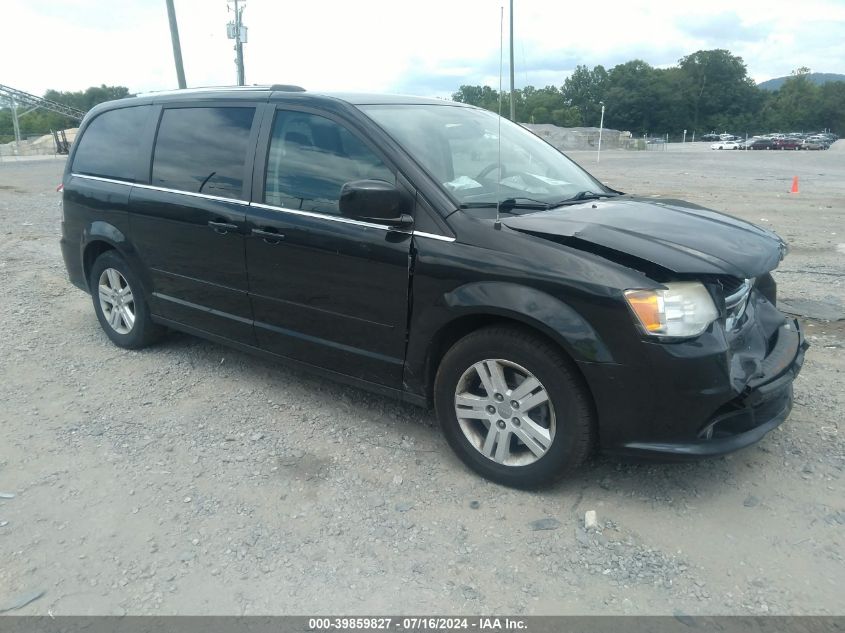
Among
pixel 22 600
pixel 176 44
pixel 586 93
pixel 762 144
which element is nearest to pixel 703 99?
pixel 586 93

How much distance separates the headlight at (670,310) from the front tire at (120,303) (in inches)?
146

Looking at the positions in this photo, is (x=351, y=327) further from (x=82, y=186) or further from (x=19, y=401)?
(x=82, y=186)

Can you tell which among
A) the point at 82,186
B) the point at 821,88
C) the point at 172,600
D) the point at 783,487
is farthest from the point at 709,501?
the point at 821,88

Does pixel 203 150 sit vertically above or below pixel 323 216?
above

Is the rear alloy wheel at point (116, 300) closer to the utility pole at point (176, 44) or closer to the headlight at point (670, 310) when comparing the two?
the headlight at point (670, 310)

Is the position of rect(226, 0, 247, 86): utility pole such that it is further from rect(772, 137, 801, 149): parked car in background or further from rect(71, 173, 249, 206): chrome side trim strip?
rect(772, 137, 801, 149): parked car in background

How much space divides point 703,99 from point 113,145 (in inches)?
4718

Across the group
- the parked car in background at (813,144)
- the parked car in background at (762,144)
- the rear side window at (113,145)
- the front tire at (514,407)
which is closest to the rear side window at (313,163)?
the front tire at (514,407)

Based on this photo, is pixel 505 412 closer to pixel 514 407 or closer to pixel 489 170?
pixel 514 407

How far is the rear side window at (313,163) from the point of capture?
12.4 feet

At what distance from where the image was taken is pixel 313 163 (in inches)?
157

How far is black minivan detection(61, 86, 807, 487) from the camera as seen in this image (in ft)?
9.86

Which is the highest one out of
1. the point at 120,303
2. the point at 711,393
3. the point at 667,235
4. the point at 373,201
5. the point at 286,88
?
the point at 286,88

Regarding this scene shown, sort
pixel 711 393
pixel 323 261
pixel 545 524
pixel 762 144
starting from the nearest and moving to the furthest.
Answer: pixel 711 393 → pixel 545 524 → pixel 323 261 → pixel 762 144
